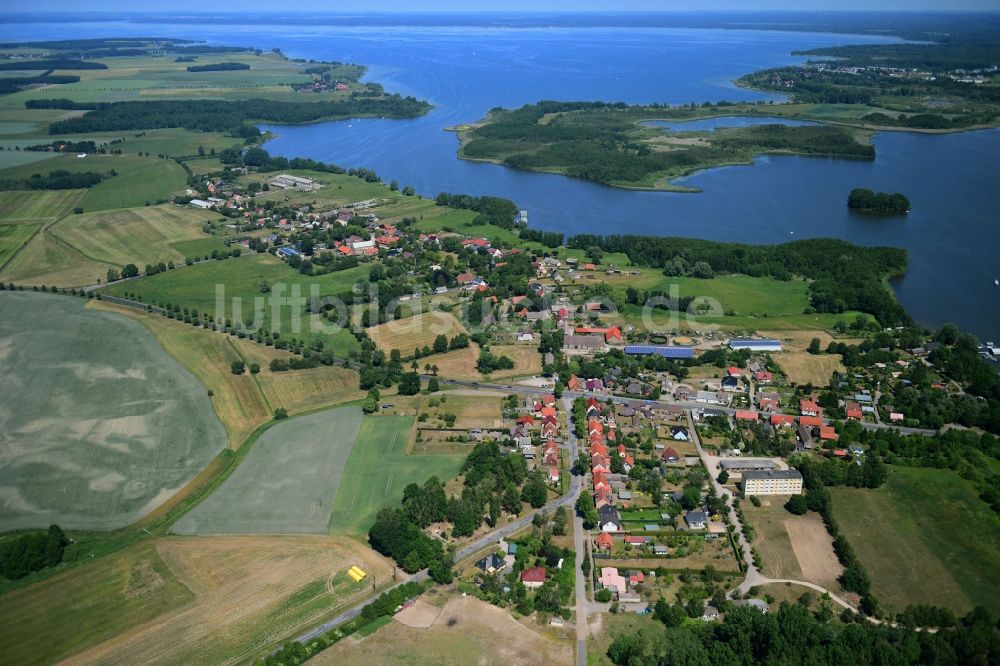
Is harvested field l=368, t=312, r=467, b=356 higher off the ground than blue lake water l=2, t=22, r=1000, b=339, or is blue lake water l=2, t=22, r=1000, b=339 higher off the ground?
blue lake water l=2, t=22, r=1000, b=339

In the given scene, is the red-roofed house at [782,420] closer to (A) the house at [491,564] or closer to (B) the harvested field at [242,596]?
(A) the house at [491,564]

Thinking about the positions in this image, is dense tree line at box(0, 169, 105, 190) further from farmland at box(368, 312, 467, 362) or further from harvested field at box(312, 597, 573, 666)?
harvested field at box(312, 597, 573, 666)

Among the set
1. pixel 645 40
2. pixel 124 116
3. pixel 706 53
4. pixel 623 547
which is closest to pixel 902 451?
pixel 623 547

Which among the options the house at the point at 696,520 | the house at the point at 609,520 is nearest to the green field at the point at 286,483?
the house at the point at 609,520

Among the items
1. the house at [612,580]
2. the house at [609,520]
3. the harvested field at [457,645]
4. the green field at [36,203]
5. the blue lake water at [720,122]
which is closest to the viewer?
the harvested field at [457,645]

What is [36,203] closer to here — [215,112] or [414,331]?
[215,112]

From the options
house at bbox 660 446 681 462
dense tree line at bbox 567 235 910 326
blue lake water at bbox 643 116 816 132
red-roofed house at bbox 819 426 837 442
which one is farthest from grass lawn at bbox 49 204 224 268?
blue lake water at bbox 643 116 816 132

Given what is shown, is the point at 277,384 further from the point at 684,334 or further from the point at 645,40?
the point at 645,40
